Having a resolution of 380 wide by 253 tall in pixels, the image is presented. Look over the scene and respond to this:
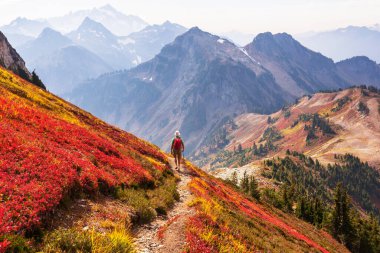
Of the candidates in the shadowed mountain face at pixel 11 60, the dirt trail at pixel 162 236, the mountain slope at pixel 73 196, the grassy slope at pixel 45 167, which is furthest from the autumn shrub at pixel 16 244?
the shadowed mountain face at pixel 11 60

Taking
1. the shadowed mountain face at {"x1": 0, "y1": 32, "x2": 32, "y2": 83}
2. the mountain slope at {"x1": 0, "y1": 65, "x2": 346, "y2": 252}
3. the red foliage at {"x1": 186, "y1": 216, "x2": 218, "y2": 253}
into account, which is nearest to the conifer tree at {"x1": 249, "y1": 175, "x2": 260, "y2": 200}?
the mountain slope at {"x1": 0, "y1": 65, "x2": 346, "y2": 252}

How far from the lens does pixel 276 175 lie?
195 m

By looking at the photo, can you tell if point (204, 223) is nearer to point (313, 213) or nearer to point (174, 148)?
point (174, 148)

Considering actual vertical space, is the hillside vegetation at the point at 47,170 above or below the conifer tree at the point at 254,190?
above

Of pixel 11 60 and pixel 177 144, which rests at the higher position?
pixel 11 60

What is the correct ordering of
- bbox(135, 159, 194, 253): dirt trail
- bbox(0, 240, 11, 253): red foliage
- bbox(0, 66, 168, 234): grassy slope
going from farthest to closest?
bbox(135, 159, 194, 253): dirt trail
bbox(0, 66, 168, 234): grassy slope
bbox(0, 240, 11, 253): red foliage

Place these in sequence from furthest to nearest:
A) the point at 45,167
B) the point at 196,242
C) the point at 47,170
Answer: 1. the point at 45,167
2. the point at 47,170
3. the point at 196,242

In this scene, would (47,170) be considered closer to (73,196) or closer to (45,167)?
(45,167)

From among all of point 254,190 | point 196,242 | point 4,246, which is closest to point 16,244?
point 4,246

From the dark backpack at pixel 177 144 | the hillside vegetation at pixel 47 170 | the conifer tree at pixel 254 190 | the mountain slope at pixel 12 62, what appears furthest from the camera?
the mountain slope at pixel 12 62

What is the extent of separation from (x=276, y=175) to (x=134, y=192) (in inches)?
7208

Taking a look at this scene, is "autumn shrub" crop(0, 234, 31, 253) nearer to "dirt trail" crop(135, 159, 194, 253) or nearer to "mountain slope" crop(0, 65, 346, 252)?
"mountain slope" crop(0, 65, 346, 252)

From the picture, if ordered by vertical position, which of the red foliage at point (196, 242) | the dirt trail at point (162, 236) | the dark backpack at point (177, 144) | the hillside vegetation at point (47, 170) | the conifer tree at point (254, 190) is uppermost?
the dark backpack at point (177, 144)

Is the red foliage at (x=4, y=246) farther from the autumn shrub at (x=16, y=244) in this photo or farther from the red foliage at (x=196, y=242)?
the red foliage at (x=196, y=242)
